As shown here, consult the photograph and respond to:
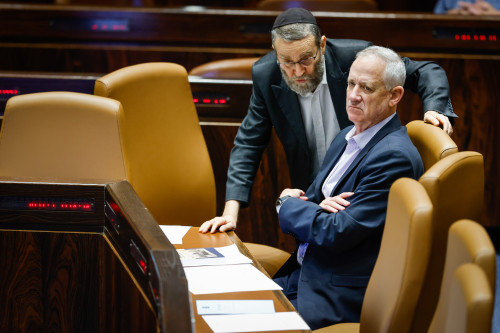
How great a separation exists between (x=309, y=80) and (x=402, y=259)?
919mm

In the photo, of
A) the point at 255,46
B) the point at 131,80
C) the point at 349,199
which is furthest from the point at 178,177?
the point at 255,46

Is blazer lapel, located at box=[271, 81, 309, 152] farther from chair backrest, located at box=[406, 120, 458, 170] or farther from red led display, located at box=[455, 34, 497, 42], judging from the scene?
red led display, located at box=[455, 34, 497, 42]

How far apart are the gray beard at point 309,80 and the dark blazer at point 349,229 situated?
0.38 m

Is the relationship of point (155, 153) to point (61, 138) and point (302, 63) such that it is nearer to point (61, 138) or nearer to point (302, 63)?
point (61, 138)

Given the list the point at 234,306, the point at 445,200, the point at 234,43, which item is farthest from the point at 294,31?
the point at 234,43

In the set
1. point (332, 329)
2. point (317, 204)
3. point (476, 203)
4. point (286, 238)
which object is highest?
point (476, 203)

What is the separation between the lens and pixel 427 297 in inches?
52.2

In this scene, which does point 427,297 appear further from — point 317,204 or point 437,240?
point 317,204

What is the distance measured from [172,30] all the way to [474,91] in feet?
4.64

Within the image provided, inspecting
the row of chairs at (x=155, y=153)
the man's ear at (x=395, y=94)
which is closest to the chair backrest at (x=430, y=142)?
the row of chairs at (x=155, y=153)

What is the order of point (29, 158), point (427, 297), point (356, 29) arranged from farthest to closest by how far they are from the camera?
point (356, 29), point (29, 158), point (427, 297)

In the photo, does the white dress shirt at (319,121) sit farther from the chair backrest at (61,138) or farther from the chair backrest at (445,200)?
the chair backrest at (445,200)

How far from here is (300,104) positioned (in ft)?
6.97

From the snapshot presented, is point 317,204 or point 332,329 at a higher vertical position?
point 317,204
